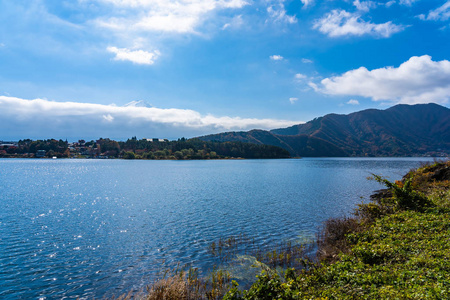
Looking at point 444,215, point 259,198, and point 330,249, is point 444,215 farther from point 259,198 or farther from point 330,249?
point 259,198

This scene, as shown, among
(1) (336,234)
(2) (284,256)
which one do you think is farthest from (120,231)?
(1) (336,234)

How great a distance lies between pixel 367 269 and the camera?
39.3 ft

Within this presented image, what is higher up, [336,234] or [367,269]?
[367,269]

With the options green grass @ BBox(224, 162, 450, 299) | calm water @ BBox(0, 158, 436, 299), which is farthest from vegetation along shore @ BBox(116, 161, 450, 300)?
calm water @ BBox(0, 158, 436, 299)

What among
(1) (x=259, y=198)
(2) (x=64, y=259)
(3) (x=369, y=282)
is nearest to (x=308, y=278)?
(3) (x=369, y=282)

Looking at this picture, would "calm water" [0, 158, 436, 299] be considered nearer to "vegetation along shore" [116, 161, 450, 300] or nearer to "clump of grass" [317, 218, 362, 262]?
"vegetation along shore" [116, 161, 450, 300]

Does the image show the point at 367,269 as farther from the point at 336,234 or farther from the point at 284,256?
the point at 336,234

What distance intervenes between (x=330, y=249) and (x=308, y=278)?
10.1 meters

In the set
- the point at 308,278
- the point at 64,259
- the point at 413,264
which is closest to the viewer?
the point at 413,264

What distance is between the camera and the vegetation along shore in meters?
9.77

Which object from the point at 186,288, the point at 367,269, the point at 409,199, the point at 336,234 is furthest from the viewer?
the point at 336,234

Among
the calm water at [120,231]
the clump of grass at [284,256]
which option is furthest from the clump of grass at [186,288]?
the clump of grass at [284,256]

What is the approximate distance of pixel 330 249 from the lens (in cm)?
2105

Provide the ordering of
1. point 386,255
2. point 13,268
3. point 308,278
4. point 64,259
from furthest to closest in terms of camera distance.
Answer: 1. point 64,259
2. point 13,268
3. point 386,255
4. point 308,278
